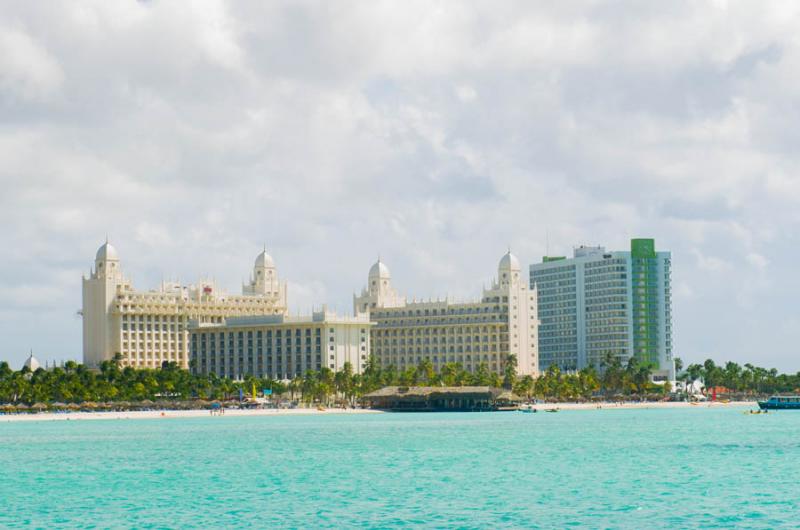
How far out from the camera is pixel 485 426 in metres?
179

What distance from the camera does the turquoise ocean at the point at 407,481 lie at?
2751 inches

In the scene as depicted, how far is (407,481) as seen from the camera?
89000 mm

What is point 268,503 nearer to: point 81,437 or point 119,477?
point 119,477

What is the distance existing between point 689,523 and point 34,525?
31509mm

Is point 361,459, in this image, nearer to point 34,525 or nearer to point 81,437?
point 34,525

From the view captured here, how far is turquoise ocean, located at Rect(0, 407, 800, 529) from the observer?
6988 centimetres

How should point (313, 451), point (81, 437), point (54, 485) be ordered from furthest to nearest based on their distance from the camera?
point (81, 437) → point (313, 451) → point (54, 485)

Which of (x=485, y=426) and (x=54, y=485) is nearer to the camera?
(x=54, y=485)

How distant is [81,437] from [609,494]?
91.5 meters

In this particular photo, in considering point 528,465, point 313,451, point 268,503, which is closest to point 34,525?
point 268,503

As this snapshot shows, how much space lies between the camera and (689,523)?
6612cm

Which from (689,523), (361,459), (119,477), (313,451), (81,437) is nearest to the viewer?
(689,523)

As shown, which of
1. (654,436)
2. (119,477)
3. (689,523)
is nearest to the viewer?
(689,523)

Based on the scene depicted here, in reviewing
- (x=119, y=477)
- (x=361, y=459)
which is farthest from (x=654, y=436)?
(x=119, y=477)
